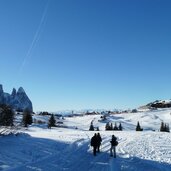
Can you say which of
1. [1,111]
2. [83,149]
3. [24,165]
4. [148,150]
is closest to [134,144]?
[148,150]

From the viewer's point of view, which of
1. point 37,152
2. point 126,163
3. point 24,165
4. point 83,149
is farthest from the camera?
point 83,149

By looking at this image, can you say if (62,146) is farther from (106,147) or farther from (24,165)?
(24,165)

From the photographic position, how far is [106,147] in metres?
37.6

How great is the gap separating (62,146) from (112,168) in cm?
1336

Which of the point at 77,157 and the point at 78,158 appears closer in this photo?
the point at 78,158

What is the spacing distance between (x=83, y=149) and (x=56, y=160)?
29.0ft

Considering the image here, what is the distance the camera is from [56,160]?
27.2 metres

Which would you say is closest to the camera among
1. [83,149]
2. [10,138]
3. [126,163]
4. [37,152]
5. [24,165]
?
[24,165]

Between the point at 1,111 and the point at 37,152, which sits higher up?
the point at 1,111

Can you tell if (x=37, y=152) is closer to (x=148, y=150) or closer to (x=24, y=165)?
(x=24, y=165)

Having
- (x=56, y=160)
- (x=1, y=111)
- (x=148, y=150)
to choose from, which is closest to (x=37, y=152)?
(x=56, y=160)

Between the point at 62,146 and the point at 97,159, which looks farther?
the point at 62,146

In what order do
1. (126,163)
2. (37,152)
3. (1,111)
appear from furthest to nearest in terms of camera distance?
(1,111) → (37,152) → (126,163)

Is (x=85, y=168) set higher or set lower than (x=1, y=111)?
lower
